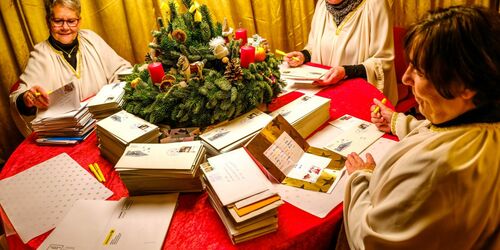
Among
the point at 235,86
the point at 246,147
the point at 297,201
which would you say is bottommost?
the point at 297,201

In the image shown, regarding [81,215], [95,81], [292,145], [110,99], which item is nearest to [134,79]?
[110,99]

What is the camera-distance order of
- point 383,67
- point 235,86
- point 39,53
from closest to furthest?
point 235,86
point 383,67
point 39,53

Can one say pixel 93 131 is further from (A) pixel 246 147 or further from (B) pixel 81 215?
(A) pixel 246 147

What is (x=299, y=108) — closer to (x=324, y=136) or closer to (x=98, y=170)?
(x=324, y=136)

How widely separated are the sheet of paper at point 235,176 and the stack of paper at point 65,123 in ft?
2.78

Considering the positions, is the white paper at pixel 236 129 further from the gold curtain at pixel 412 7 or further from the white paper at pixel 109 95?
the gold curtain at pixel 412 7

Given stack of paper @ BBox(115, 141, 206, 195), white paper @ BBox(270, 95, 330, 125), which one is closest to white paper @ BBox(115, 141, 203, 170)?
stack of paper @ BBox(115, 141, 206, 195)

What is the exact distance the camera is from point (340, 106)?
1782 millimetres

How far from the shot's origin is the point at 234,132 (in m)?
1.48

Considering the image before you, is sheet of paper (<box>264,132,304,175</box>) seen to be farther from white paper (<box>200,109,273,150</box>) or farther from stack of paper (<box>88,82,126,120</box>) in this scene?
stack of paper (<box>88,82,126,120</box>)

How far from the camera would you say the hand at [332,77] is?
1.97 metres

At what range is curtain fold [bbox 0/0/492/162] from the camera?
100 inches

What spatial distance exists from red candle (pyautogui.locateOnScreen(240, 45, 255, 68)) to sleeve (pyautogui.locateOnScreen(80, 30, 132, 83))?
1.37 m

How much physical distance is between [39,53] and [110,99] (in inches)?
42.5
